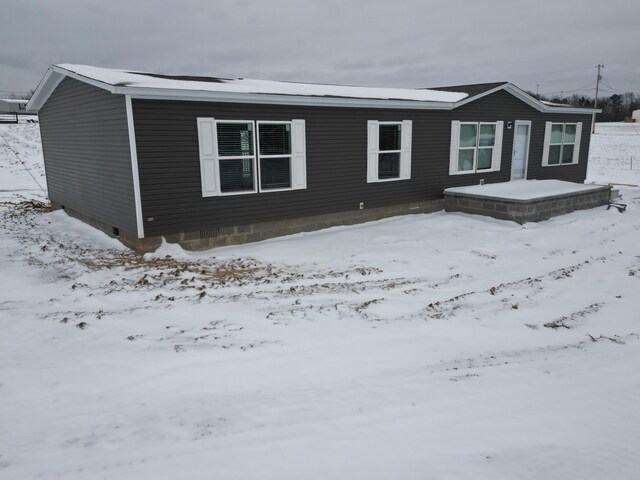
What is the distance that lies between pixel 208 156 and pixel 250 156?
0.94 meters

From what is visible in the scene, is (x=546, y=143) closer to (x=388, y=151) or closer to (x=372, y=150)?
(x=388, y=151)

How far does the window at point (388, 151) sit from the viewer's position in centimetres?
1126

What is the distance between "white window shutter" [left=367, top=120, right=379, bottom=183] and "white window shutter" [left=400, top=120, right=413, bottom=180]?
904 mm

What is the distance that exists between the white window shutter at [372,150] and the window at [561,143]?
25.6ft

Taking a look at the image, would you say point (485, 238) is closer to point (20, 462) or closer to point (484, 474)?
point (484, 474)

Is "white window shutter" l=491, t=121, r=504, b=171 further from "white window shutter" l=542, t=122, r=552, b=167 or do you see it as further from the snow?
"white window shutter" l=542, t=122, r=552, b=167

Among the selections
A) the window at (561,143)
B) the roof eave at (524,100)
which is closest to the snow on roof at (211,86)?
the roof eave at (524,100)

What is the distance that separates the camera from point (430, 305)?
18.9 feet

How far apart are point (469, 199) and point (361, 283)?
6653 millimetres

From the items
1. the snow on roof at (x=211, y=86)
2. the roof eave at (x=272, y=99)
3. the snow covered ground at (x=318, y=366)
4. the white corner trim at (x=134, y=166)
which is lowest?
the snow covered ground at (x=318, y=366)

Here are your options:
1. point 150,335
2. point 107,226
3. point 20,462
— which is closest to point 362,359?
point 150,335

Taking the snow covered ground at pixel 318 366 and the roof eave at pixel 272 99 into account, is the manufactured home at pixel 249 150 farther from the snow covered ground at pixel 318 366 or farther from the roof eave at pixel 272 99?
the snow covered ground at pixel 318 366

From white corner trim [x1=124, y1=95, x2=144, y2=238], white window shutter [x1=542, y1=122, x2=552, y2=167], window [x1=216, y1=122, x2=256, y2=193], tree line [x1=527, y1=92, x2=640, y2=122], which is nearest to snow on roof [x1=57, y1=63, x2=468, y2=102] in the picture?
white corner trim [x1=124, y1=95, x2=144, y2=238]

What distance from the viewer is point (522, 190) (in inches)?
500
